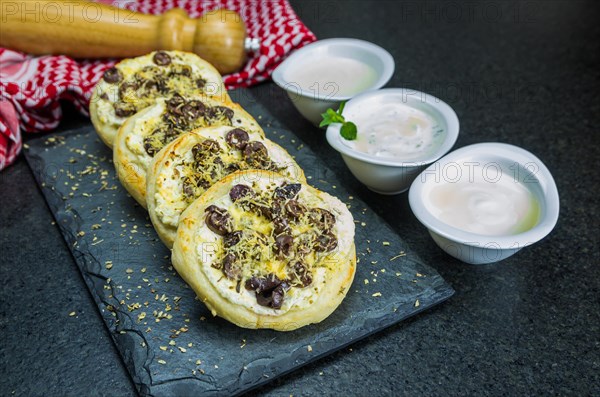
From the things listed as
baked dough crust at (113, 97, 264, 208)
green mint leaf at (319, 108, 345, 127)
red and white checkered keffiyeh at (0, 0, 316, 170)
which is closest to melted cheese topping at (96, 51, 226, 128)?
baked dough crust at (113, 97, 264, 208)

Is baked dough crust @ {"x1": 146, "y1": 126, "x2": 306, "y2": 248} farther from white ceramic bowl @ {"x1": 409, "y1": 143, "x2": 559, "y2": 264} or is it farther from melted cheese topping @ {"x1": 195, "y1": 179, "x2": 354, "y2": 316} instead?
white ceramic bowl @ {"x1": 409, "y1": 143, "x2": 559, "y2": 264}

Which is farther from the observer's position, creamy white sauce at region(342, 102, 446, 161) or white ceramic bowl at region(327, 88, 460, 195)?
creamy white sauce at region(342, 102, 446, 161)

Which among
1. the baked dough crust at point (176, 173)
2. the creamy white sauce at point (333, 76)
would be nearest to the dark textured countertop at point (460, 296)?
the creamy white sauce at point (333, 76)

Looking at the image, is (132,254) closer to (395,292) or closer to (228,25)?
(395,292)

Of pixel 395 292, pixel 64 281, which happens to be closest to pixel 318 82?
pixel 395 292

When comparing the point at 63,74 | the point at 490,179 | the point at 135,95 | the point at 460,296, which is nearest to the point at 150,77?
the point at 135,95
